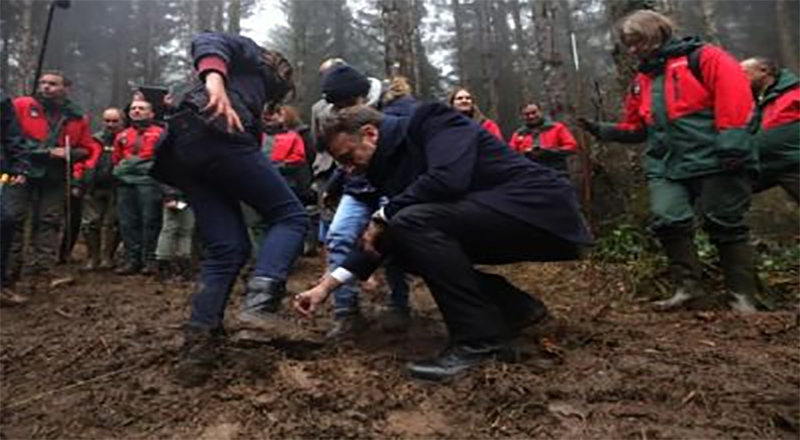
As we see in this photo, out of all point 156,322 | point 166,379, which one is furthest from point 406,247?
point 156,322

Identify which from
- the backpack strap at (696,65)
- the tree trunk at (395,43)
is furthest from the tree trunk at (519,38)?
the backpack strap at (696,65)

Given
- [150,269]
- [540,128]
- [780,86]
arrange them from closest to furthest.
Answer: [780,86] < [150,269] < [540,128]

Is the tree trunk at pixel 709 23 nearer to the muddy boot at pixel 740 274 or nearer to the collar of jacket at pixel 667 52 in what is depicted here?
the collar of jacket at pixel 667 52

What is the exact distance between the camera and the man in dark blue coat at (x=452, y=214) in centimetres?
289

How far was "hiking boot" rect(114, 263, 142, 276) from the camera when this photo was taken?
23.5ft

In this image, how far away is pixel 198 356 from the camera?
2.92 metres

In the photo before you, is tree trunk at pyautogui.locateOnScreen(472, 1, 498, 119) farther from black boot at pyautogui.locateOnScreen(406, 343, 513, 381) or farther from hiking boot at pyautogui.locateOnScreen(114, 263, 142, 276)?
black boot at pyautogui.locateOnScreen(406, 343, 513, 381)

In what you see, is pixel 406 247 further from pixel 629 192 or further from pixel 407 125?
pixel 629 192

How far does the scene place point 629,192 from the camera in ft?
24.4

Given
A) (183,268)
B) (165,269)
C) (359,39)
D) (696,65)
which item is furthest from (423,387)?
(359,39)

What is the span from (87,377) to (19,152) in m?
3.01

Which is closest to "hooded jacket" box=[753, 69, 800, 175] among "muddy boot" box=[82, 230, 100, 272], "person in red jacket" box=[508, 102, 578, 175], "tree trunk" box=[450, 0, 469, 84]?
"person in red jacket" box=[508, 102, 578, 175]

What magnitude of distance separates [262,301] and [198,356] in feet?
1.16

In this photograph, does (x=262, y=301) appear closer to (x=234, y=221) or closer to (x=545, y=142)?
(x=234, y=221)
